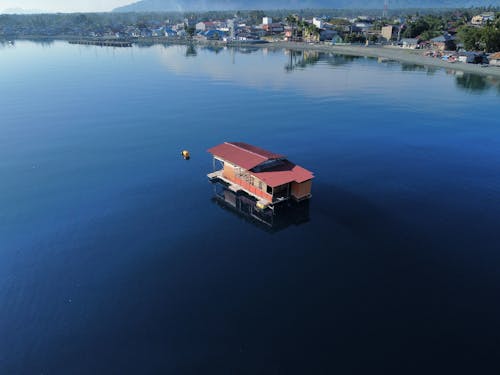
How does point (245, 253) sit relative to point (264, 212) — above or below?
below

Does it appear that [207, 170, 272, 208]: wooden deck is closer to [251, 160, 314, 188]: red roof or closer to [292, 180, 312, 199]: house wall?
[251, 160, 314, 188]: red roof

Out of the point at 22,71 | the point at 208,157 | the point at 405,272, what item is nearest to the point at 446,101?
the point at 208,157

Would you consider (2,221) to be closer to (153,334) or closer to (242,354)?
(153,334)

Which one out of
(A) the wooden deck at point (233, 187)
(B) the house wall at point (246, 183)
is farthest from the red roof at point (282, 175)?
(A) the wooden deck at point (233, 187)

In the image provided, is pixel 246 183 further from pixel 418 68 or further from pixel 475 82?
pixel 418 68

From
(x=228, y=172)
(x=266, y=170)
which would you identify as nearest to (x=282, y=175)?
(x=266, y=170)

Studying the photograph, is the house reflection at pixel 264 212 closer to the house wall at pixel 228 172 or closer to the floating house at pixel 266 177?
the floating house at pixel 266 177

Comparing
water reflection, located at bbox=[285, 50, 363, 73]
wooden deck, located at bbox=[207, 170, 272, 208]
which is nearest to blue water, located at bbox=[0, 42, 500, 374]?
wooden deck, located at bbox=[207, 170, 272, 208]
